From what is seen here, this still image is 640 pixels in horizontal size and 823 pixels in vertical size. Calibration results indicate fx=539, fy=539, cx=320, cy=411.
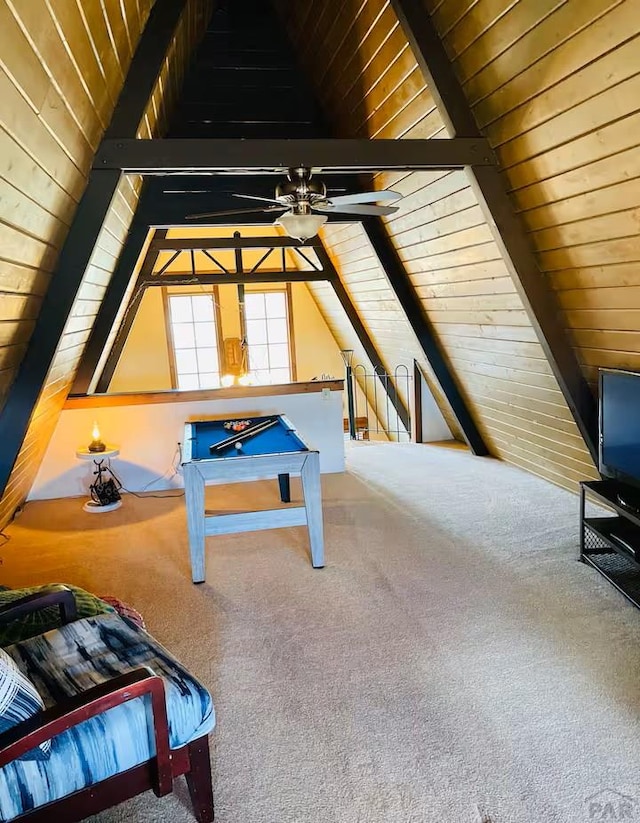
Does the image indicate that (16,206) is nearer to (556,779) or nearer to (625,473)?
(556,779)

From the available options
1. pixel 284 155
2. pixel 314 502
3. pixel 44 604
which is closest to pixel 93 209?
pixel 284 155

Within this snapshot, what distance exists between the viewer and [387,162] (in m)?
2.87

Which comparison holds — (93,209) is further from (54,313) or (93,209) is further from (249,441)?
(249,441)

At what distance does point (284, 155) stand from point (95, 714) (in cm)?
254

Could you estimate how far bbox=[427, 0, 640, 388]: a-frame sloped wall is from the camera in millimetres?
2012

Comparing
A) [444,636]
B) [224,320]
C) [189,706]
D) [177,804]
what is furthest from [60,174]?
[224,320]

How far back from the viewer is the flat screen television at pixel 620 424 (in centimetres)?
300

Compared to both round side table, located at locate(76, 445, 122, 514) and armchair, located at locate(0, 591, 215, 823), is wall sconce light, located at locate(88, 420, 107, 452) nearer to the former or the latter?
round side table, located at locate(76, 445, 122, 514)

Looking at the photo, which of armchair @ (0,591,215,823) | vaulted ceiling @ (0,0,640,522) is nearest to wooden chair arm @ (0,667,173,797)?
armchair @ (0,591,215,823)

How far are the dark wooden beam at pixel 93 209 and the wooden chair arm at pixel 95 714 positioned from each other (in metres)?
1.99

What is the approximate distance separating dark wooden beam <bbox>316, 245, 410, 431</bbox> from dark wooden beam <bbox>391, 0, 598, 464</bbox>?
10.9ft

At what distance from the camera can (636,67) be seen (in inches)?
74.4

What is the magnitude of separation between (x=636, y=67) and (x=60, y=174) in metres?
2.28

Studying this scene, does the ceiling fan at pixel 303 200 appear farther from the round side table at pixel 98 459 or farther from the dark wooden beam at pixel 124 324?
the dark wooden beam at pixel 124 324
